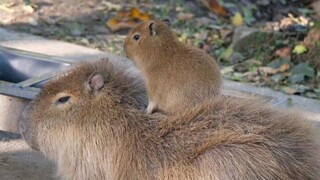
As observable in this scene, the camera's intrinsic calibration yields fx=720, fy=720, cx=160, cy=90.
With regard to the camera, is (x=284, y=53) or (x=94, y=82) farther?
(x=284, y=53)

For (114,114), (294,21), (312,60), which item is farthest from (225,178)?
(294,21)

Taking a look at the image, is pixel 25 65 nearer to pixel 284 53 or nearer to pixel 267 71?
pixel 267 71

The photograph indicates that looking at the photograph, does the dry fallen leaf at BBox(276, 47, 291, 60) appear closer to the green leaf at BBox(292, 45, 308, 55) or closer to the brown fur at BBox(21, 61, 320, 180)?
the green leaf at BBox(292, 45, 308, 55)

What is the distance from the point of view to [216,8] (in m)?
7.76

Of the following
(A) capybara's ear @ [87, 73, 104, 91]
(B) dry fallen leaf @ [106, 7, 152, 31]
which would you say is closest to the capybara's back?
(A) capybara's ear @ [87, 73, 104, 91]

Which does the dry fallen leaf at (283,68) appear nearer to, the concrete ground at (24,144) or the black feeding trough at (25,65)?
the concrete ground at (24,144)

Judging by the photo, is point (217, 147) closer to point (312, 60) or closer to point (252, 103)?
point (252, 103)

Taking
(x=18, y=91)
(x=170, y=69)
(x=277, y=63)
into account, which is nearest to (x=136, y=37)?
(x=170, y=69)

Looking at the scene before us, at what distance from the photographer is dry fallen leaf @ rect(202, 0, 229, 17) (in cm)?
770

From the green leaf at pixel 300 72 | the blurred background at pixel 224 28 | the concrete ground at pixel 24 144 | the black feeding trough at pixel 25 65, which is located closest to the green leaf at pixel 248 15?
the blurred background at pixel 224 28

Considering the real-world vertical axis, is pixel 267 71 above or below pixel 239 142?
below

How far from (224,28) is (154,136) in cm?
432

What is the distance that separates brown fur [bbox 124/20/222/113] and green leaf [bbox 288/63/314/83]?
2.39 m

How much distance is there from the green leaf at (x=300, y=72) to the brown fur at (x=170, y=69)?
2390 mm
